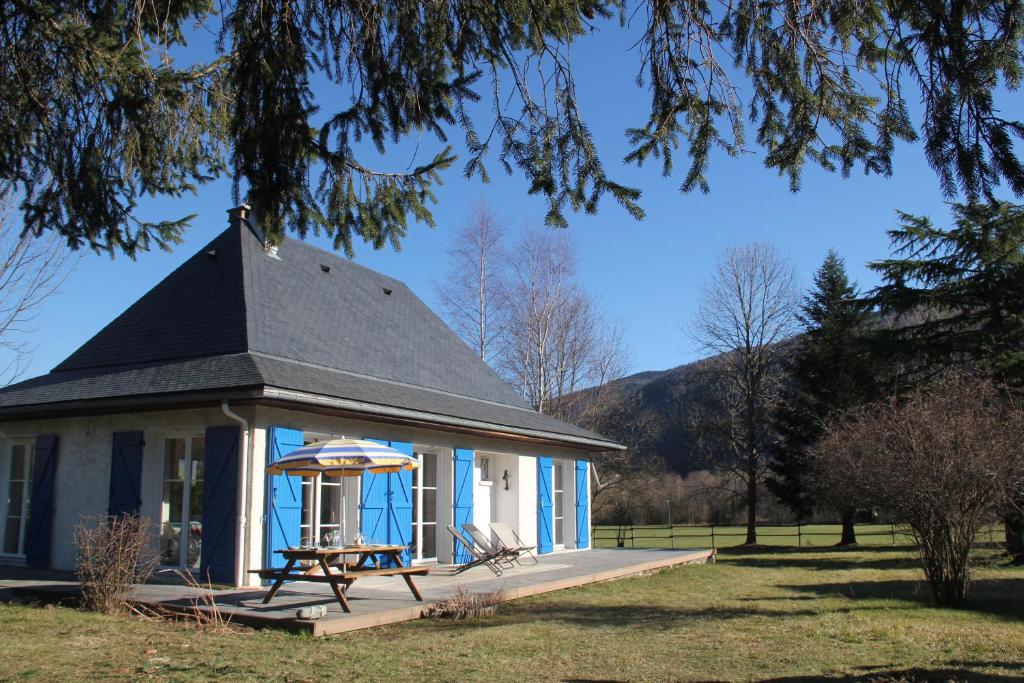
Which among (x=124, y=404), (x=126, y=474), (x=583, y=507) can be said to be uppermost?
(x=124, y=404)

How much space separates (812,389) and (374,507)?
18.8 meters

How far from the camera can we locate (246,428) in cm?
1098

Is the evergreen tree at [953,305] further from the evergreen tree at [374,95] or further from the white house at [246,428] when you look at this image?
the evergreen tree at [374,95]

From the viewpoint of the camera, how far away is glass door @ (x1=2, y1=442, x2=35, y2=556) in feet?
44.2

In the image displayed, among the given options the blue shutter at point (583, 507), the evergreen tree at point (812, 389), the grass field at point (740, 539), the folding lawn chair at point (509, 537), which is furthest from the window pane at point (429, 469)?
the evergreen tree at point (812, 389)

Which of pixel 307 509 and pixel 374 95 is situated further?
pixel 307 509

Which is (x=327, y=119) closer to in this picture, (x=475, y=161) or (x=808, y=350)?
(x=475, y=161)

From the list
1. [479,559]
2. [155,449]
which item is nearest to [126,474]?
[155,449]

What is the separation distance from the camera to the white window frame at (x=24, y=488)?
528 inches

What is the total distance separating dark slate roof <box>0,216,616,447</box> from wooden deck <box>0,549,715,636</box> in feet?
8.58

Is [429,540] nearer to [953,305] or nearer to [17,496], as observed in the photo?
[17,496]

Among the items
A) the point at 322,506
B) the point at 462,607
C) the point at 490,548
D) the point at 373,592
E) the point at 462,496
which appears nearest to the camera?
the point at 462,607

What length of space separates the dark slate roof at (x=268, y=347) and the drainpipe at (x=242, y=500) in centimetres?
49

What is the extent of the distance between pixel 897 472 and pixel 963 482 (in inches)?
31.2
